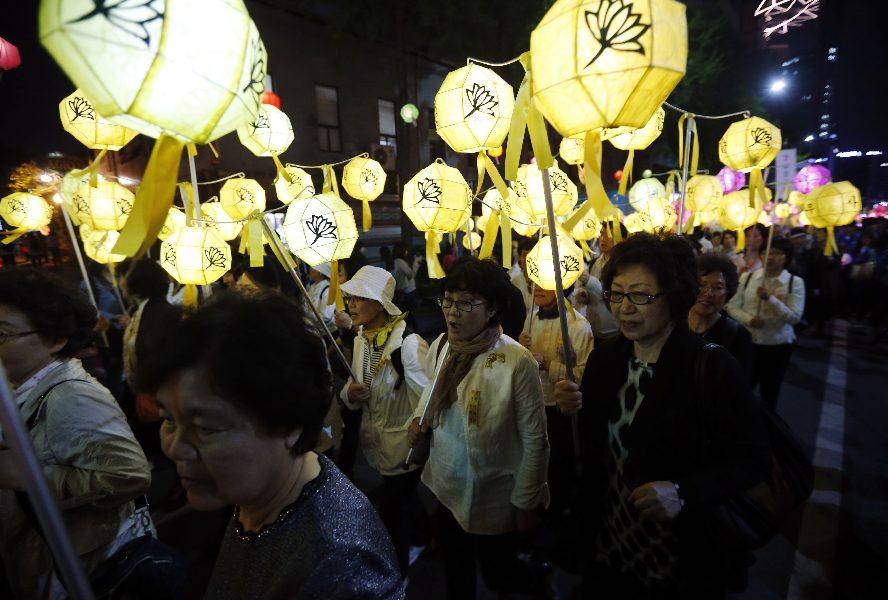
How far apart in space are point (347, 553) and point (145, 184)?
3.88ft

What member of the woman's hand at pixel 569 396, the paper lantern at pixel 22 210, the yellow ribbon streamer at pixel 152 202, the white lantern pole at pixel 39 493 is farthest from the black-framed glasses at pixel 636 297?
the paper lantern at pixel 22 210

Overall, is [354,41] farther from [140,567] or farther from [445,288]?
[140,567]

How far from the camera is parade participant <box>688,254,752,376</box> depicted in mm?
3053

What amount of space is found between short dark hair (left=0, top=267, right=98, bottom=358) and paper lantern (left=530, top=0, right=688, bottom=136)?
2543mm

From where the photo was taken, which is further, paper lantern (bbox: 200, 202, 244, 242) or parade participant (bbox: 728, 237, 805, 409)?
paper lantern (bbox: 200, 202, 244, 242)

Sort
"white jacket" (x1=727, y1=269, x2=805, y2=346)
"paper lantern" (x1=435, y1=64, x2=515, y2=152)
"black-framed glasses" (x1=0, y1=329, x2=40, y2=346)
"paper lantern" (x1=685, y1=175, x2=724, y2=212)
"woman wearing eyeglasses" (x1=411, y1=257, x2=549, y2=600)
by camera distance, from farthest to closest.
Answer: "paper lantern" (x1=685, y1=175, x2=724, y2=212) < "white jacket" (x1=727, y1=269, x2=805, y2=346) < "paper lantern" (x1=435, y1=64, x2=515, y2=152) < "woman wearing eyeglasses" (x1=411, y1=257, x2=549, y2=600) < "black-framed glasses" (x1=0, y1=329, x2=40, y2=346)

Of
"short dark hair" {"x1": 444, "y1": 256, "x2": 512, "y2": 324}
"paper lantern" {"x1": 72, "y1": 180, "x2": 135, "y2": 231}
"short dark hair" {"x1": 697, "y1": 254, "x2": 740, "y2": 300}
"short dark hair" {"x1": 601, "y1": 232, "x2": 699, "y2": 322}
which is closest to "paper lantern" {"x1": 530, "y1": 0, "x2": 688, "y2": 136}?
"short dark hair" {"x1": 601, "y1": 232, "x2": 699, "y2": 322}

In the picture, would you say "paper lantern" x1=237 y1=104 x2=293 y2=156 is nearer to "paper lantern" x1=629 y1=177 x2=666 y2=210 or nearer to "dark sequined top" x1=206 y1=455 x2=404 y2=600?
"dark sequined top" x1=206 y1=455 x2=404 y2=600

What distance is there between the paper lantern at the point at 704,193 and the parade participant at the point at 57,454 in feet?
23.7

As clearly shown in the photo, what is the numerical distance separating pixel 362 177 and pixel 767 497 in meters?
5.40

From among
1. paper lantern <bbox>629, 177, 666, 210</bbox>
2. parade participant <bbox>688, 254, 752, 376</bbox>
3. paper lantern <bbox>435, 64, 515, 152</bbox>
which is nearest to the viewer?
parade participant <bbox>688, 254, 752, 376</bbox>

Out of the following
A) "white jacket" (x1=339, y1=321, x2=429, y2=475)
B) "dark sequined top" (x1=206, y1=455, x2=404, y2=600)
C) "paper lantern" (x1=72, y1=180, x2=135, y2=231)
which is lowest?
"white jacket" (x1=339, y1=321, x2=429, y2=475)

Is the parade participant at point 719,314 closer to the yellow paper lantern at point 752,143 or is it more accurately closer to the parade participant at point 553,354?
the parade participant at point 553,354

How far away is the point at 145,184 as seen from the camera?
1.24 meters
